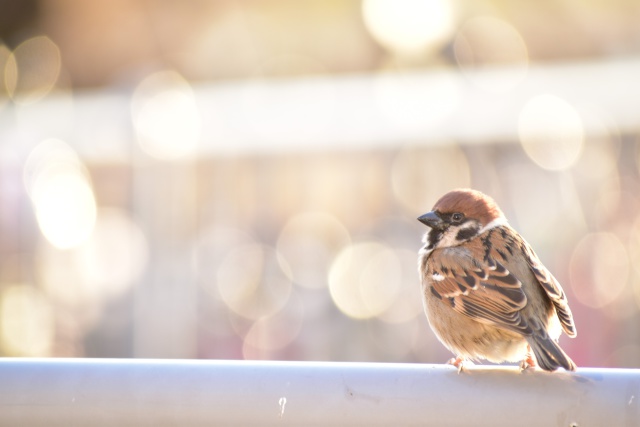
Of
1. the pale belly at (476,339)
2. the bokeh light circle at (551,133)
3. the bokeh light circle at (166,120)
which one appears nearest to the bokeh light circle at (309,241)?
the bokeh light circle at (166,120)

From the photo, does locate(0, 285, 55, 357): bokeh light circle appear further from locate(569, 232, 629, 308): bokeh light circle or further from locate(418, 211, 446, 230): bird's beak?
locate(418, 211, 446, 230): bird's beak

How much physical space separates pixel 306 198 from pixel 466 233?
9.43 ft

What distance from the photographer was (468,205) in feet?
7.68

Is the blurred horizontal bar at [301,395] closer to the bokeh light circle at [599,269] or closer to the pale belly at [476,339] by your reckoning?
the pale belly at [476,339]


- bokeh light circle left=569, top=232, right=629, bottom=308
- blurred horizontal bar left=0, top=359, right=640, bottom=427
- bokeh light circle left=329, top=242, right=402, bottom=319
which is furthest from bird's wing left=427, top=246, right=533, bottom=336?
bokeh light circle left=329, top=242, right=402, bottom=319

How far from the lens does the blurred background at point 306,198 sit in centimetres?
473

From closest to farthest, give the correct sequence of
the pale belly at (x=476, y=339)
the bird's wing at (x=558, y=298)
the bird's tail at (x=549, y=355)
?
the bird's tail at (x=549, y=355)
the bird's wing at (x=558, y=298)
the pale belly at (x=476, y=339)

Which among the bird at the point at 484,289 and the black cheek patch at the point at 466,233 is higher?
the black cheek patch at the point at 466,233

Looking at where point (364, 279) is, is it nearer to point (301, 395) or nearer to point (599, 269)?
point (599, 269)

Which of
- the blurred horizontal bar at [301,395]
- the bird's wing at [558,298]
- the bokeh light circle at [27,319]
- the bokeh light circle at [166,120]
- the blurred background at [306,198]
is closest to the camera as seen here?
the blurred horizontal bar at [301,395]

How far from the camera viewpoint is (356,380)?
121cm

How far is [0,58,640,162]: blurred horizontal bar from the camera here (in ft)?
16.3

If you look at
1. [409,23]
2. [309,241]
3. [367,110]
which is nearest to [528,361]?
[309,241]

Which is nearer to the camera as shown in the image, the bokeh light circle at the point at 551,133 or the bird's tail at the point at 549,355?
the bird's tail at the point at 549,355
